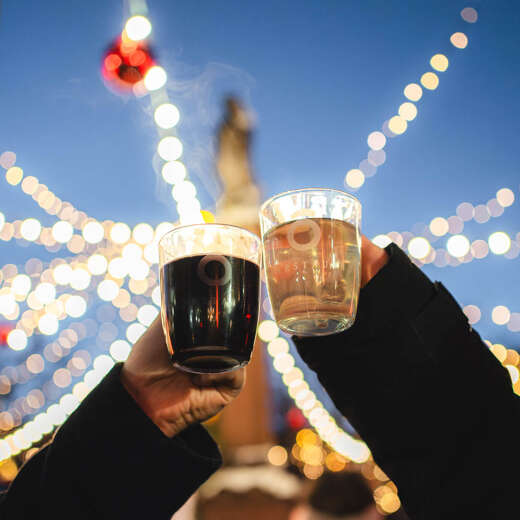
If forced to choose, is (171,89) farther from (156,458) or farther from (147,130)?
(156,458)

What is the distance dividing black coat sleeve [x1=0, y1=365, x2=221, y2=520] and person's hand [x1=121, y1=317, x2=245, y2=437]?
49mm

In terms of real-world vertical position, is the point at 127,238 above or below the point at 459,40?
below

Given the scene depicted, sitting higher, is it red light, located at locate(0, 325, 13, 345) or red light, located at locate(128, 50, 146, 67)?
red light, located at locate(128, 50, 146, 67)

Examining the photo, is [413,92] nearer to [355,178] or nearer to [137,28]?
[355,178]

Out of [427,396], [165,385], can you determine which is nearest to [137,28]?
[165,385]

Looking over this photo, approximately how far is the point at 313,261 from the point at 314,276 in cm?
2

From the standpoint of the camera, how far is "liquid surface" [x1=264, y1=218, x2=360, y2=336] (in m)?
0.71

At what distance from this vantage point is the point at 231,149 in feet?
38.1

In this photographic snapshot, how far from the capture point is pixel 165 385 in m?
0.95

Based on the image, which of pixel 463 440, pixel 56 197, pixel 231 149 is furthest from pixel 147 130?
pixel 231 149

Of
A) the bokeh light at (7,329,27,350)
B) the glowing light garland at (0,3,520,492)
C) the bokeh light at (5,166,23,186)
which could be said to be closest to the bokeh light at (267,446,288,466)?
the glowing light garland at (0,3,520,492)

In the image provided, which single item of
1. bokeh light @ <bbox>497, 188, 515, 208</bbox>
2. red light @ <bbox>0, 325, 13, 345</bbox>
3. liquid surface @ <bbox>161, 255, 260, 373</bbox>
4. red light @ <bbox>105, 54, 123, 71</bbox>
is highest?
red light @ <bbox>105, 54, 123, 71</bbox>

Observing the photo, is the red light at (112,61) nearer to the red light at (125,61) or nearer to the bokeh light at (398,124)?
the red light at (125,61)

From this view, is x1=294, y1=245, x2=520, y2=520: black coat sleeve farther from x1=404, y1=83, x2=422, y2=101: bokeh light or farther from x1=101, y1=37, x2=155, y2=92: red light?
x1=404, y1=83, x2=422, y2=101: bokeh light
